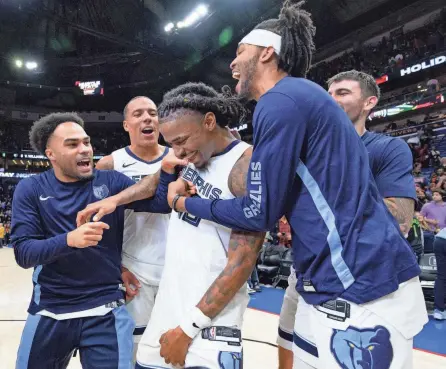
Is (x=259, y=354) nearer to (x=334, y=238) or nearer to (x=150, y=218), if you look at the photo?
(x=150, y=218)

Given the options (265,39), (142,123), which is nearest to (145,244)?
(142,123)

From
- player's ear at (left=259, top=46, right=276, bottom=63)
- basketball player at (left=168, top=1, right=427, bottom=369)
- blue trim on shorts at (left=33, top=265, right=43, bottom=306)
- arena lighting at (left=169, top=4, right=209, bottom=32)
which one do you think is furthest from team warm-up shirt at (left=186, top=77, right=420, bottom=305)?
arena lighting at (left=169, top=4, right=209, bottom=32)

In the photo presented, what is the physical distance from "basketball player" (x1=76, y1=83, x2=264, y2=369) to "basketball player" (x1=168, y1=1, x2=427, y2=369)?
271 mm

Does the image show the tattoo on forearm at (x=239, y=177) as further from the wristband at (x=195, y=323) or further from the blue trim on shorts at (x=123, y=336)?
the blue trim on shorts at (x=123, y=336)

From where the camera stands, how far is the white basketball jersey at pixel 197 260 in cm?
158

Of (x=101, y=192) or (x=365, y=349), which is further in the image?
(x=101, y=192)

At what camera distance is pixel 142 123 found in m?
2.79

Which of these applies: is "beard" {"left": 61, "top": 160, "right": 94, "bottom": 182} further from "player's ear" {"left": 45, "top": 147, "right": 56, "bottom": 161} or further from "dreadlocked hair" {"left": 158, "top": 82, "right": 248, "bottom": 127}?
"dreadlocked hair" {"left": 158, "top": 82, "right": 248, "bottom": 127}

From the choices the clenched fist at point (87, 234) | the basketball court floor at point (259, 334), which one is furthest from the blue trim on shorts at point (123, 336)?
the basketball court floor at point (259, 334)

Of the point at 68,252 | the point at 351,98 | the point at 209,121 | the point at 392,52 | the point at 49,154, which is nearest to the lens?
the point at 209,121

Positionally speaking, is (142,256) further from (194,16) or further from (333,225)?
(194,16)

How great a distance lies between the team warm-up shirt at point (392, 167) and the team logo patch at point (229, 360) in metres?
1.14

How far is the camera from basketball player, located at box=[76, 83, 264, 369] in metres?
1.47

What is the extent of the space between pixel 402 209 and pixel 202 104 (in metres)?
1.13
